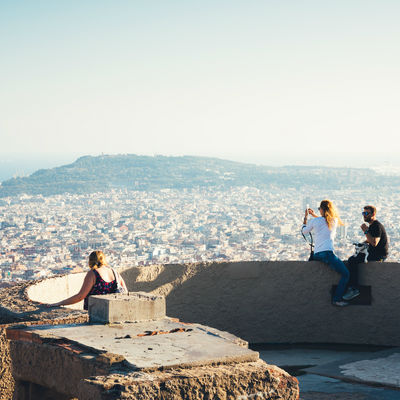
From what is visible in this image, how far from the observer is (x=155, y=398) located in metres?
3.26

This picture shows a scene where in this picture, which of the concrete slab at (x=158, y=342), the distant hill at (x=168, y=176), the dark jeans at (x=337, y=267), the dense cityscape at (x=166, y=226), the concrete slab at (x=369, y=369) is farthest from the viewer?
the distant hill at (x=168, y=176)

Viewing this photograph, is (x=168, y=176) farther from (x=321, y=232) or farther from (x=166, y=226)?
(x=321, y=232)

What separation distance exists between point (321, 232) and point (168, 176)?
119 metres

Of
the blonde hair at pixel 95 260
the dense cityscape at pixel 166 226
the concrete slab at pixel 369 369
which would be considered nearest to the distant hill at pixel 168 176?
the dense cityscape at pixel 166 226

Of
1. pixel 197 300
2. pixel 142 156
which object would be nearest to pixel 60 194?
pixel 142 156

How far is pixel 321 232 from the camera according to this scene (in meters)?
7.75

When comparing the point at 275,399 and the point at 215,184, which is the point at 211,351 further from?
the point at 215,184


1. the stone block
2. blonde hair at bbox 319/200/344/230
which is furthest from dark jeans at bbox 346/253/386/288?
the stone block

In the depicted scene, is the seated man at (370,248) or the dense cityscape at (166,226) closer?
the seated man at (370,248)

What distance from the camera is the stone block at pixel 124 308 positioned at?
434 centimetres

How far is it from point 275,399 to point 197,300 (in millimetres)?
4440

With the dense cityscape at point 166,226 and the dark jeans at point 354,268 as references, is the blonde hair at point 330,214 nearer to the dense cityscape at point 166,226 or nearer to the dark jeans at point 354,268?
the dark jeans at point 354,268

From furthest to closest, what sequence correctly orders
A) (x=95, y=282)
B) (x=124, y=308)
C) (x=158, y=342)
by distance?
(x=95, y=282) → (x=124, y=308) → (x=158, y=342)

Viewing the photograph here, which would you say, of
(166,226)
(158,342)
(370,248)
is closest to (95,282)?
(158,342)
